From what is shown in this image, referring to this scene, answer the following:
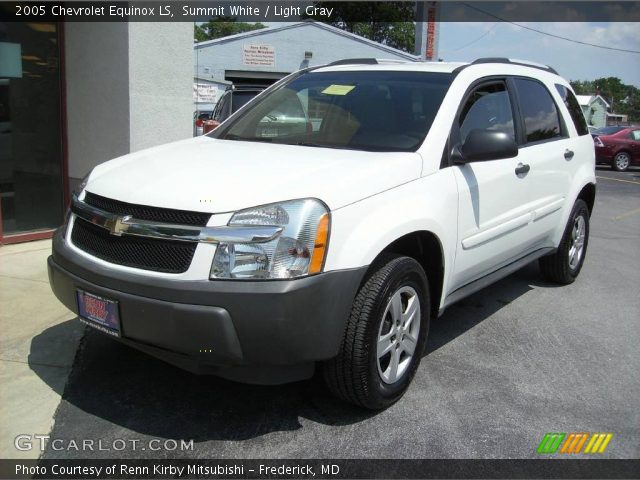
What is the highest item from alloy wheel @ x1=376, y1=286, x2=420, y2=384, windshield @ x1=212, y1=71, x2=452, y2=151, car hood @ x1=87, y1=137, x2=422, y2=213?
windshield @ x1=212, y1=71, x2=452, y2=151

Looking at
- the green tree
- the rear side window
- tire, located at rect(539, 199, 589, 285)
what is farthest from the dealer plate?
the green tree

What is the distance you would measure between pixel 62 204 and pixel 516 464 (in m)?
5.67

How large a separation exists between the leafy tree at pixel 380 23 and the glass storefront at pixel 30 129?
165 feet

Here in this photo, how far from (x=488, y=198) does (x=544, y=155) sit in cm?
114

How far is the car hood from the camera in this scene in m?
2.94

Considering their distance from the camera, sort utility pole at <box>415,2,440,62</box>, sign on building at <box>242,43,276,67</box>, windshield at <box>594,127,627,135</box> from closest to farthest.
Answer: windshield at <box>594,127,627,135</box>
utility pole at <box>415,2,440,62</box>
sign on building at <box>242,43,276,67</box>

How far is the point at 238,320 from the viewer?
2.78 meters

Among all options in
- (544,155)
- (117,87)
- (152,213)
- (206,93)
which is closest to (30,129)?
(117,87)

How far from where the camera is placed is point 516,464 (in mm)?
3027

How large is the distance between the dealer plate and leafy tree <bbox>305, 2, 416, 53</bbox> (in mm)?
54033

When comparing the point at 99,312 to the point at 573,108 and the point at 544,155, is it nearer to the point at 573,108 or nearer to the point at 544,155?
A: the point at 544,155

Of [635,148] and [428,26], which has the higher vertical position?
[428,26]

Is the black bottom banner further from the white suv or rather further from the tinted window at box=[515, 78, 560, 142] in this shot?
the tinted window at box=[515, 78, 560, 142]

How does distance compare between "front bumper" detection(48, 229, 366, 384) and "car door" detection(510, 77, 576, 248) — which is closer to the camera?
"front bumper" detection(48, 229, 366, 384)
